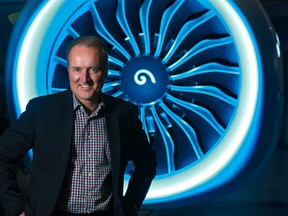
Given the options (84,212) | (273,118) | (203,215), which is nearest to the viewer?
(84,212)

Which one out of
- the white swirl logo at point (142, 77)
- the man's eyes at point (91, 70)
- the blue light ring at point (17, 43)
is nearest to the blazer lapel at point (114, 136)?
the man's eyes at point (91, 70)

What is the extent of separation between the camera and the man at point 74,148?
1608mm

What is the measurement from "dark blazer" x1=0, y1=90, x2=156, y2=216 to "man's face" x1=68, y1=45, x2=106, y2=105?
54 millimetres

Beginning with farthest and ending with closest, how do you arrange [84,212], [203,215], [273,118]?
1. [203,215]
2. [273,118]
3. [84,212]

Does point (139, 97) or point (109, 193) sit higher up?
point (139, 97)

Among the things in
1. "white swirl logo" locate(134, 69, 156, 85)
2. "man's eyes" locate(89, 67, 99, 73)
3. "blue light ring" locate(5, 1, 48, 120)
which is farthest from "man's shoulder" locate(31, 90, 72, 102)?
"blue light ring" locate(5, 1, 48, 120)

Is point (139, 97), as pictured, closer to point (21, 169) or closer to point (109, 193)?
point (21, 169)

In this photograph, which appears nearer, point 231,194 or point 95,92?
point 95,92

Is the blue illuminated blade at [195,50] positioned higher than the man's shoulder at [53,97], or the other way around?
the blue illuminated blade at [195,50]

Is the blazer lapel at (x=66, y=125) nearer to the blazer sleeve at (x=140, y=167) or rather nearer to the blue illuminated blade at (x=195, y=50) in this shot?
the blazer sleeve at (x=140, y=167)

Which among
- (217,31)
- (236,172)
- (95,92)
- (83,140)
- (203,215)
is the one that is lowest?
(203,215)

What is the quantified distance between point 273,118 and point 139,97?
58 cm

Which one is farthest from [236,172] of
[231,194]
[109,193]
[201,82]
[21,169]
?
[109,193]

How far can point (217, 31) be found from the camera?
2.91m
